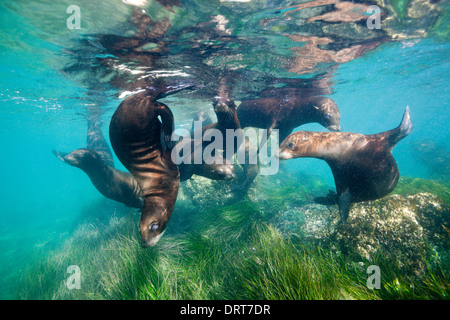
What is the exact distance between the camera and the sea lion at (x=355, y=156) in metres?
3.99

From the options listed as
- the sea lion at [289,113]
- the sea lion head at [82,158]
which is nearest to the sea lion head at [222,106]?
the sea lion at [289,113]

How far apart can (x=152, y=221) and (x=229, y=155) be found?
176 inches

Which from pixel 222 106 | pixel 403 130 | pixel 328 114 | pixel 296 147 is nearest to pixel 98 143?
pixel 222 106

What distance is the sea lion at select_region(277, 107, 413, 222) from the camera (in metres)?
3.99

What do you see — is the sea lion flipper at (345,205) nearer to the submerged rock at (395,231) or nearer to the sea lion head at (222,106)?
the submerged rock at (395,231)

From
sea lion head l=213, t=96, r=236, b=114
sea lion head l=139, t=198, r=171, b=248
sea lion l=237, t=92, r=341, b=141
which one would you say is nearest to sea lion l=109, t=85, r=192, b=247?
sea lion head l=139, t=198, r=171, b=248

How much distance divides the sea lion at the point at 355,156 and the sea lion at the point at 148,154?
2.33m

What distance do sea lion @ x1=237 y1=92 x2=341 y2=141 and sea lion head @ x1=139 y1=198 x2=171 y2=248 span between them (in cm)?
550

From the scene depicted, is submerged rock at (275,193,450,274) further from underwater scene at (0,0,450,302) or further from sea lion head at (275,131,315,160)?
sea lion head at (275,131,315,160)

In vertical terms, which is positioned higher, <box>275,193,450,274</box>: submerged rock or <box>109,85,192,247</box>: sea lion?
<box>109,85,192,247</box>: sea lion

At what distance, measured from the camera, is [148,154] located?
3.21 m

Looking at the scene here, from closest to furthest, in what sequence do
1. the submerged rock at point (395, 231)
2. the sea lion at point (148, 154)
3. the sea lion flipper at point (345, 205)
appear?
the sea lion at point (148, 154) → the submerged rock at point (395, 231) → the sea lion flipper at point (345, 205)

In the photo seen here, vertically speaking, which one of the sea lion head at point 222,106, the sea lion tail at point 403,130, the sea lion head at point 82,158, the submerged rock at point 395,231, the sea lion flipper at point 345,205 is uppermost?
the sea lion head at point 222,106

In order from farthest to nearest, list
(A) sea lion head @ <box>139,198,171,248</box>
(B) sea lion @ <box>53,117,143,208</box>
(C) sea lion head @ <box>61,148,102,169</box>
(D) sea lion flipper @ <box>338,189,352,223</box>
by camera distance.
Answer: (B) sea lion @ <box>53,117,143,208</box> < (C) sea lion head @ <box>61,148,102,169</box> < (D) sea lion flipper @ <box>338,189,352,223</box> < (A) sea lion head @ <box>139,198,171,248</box>
